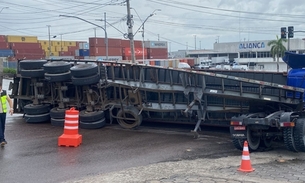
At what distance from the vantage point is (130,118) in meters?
12.9

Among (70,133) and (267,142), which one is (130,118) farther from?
(267,142)

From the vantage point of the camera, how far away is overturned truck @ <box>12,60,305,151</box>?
411 inches

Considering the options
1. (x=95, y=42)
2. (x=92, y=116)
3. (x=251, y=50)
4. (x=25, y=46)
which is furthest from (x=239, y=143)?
(x=251, y=50)

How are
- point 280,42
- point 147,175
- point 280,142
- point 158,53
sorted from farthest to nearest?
point 158,53 → point 280,42 → point 280,142 → point 147,175

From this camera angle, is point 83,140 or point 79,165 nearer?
point 79,165

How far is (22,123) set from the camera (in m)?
14.2

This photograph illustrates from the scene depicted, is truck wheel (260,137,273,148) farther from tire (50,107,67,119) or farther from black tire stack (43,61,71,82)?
tire (50,107,67,119)

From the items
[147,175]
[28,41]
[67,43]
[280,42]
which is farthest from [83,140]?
[67,43]

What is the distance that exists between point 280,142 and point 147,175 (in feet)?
14.7

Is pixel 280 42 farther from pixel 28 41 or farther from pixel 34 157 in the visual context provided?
pixel 34 157

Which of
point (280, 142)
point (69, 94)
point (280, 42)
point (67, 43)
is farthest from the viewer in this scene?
point (67, 43)

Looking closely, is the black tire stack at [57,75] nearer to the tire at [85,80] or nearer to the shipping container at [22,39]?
the tire at [85,80]

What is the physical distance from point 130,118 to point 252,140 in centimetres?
445

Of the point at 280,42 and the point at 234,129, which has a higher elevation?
the point at 280,42
